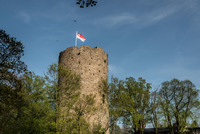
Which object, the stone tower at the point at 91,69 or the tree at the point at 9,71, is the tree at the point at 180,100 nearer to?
the stone tower at the point at 91,69

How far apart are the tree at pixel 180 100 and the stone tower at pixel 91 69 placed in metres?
10.5

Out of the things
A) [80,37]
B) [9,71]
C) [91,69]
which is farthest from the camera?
[80,37]

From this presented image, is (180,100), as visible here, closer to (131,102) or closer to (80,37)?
(131,102)

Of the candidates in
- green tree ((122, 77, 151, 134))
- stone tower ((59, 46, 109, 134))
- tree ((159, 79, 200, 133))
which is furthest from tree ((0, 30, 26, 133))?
tree ((159, 79, 200, 133))

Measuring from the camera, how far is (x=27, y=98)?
1333 centimetres

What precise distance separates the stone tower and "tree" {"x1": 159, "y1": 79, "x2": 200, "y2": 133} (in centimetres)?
1045

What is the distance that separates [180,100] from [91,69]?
627 inches

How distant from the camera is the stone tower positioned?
677 inches

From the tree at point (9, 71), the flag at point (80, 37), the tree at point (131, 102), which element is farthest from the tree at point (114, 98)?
the tree at point (9, 71)

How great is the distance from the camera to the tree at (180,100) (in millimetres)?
24266

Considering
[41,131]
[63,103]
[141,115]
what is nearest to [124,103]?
[141,115]

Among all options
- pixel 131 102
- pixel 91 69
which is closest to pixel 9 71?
pixel 91 69

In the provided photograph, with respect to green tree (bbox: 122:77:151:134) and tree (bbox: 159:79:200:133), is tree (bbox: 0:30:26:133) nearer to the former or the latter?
Answer: green tree (bbox: 122:77:151:134)

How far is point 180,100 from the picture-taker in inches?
1033
